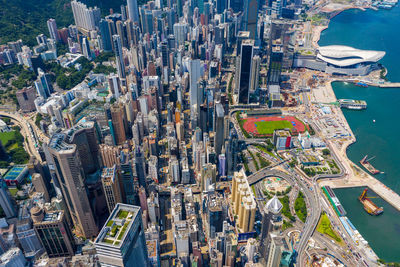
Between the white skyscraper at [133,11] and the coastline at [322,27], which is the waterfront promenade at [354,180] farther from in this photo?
the white skyscraper at [133,11]

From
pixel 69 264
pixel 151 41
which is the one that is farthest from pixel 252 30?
pixel 69 264

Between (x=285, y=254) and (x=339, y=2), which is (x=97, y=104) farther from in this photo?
(x=339, y=2)

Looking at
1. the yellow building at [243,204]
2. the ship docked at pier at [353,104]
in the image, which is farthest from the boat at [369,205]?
the ship docked at pier at [353,104]

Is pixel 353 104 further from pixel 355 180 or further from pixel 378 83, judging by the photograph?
pixel 355 180

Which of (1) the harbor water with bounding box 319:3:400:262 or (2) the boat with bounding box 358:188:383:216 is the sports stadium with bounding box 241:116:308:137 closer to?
(1) the harbor water with bounding box 319:3:400:262

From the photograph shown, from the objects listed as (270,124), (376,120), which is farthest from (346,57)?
(270,124)
